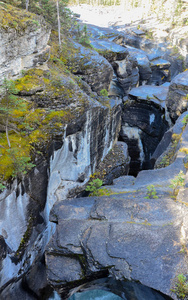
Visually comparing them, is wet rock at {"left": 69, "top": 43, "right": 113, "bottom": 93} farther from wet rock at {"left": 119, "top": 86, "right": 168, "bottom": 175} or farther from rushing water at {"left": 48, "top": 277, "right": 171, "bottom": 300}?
rushing water at {"left": 48, "top": 277, "right": 171, "bottom": 300}

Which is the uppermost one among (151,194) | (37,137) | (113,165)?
(37,137)

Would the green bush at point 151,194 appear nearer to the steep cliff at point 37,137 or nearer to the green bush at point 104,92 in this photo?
the steep cliff at point 37,137

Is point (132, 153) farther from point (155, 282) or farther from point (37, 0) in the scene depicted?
point (155, 282)

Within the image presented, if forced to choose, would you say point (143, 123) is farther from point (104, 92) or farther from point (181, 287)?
point (181, 287)

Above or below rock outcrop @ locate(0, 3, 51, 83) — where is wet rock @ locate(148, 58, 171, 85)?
below

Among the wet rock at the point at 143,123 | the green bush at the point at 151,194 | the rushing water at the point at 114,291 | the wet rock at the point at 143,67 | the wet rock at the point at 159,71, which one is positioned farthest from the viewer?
the wet rock at the point at 159,71

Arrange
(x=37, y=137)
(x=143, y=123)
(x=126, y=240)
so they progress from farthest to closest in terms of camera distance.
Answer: (x=143, y=123) → (x=37, y=137) → (x=126, y=240)

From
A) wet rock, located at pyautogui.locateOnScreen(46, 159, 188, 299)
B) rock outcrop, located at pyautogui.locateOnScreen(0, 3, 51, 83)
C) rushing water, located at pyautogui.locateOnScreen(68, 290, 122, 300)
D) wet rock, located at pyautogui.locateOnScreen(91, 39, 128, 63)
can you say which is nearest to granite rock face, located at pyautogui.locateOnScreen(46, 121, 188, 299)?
wet rock, located at pyautogui.locateOnScreen(46, 159, 188, 299)

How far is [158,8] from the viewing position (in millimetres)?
62969

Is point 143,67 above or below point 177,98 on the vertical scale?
above

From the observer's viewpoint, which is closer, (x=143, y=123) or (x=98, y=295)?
(x=98, y=295)

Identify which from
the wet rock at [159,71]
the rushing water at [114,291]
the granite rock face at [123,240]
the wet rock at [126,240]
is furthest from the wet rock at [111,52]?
the rushing water at [114,291]

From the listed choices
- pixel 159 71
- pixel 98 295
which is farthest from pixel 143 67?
pixel 98 295

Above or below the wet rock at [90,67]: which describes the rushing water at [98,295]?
below
